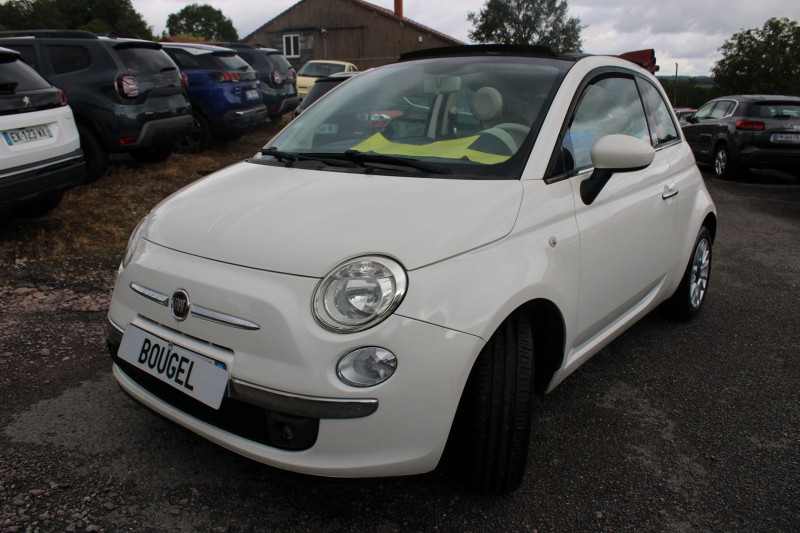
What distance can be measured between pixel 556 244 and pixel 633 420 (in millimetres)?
993

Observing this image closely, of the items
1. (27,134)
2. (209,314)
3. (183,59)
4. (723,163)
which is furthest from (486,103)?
(723,163)

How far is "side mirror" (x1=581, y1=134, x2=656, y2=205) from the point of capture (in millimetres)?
2365

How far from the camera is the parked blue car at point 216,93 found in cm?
878

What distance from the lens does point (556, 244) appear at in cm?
220

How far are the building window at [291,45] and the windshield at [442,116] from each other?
134 feet

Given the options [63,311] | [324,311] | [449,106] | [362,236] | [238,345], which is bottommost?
[63,311]

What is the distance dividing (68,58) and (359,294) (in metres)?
6.59

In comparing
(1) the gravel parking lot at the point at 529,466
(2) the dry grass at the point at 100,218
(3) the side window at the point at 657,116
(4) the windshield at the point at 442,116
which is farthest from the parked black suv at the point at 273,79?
(3) the side window at the point at 657,116

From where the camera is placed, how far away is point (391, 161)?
2.41 meters

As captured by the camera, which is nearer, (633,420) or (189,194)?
(189,194)

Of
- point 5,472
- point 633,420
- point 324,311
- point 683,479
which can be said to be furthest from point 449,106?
point 5,472

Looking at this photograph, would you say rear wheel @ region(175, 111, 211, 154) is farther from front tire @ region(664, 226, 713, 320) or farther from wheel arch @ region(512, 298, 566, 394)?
wheel arch @ region(512, 298, 566, 394)

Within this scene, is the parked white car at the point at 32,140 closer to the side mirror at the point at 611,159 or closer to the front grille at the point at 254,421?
the front grille at the point at 254,421

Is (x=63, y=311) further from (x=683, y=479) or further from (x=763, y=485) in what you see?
(x=763, y=485)
